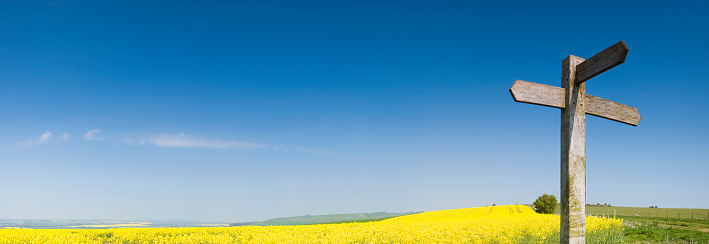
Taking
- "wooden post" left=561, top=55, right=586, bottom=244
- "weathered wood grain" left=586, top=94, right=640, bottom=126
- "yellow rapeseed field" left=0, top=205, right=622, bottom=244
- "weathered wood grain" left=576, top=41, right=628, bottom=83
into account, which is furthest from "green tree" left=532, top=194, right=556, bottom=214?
"weathered wood grain" left=576, top=41, right=628, bottom=83

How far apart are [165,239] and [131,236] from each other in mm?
1330

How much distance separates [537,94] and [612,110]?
1211mm

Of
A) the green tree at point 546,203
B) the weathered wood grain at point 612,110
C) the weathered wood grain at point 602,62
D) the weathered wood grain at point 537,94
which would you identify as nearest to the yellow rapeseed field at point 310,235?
the weathered wood grain at point 612,110

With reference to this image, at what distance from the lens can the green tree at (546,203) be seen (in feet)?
142

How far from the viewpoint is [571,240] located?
4238mm

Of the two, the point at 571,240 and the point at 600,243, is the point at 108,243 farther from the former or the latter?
the point at 600,243

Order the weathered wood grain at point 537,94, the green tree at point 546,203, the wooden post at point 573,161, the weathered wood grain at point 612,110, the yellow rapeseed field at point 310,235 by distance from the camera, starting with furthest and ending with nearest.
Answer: the green tree at point 546,203, the yellow rapeseed field at point 310,235, the weathered wood grain at point 612,110, the wooden post at point 573,161, the weathered wood grain at point 537,94

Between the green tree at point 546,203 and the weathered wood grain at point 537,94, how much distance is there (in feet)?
144

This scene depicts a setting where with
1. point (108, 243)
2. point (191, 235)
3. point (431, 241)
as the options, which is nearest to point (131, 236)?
point (108, 243)

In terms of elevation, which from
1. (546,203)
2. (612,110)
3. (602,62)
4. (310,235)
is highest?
(602,62)

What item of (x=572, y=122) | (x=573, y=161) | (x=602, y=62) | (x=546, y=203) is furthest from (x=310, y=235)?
(x=546, y=203)

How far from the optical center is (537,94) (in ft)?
13.6

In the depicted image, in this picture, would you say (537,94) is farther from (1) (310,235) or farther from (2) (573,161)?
(1) (310,235)

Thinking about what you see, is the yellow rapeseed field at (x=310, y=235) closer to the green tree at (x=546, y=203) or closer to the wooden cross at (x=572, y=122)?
the wooden cross at (x=572, y=122)
